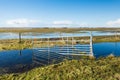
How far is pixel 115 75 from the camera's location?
541 inches

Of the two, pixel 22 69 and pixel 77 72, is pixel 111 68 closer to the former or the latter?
pixel 77 72

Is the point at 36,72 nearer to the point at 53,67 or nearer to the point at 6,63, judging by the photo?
the point at 53,67

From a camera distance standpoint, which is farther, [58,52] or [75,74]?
[58,52]

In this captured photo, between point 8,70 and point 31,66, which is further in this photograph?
point 31,66

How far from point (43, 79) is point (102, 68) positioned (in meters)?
4.48

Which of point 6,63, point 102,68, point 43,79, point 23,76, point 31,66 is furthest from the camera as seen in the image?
point 6,63

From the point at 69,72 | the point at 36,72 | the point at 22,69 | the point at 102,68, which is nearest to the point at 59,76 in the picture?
the point at 69,72

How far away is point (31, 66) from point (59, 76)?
20.3 ft

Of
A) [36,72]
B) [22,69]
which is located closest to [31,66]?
[22,69]

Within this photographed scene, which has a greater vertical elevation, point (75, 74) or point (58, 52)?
point (58, 52)

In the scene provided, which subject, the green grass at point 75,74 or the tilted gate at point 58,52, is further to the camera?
the tilted gate at point 58,52

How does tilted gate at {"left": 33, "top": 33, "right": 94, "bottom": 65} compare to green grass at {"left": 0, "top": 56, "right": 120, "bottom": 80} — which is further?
tilted gate at {"left": 33, "top": 33, "right": 94, "bottom": 65}

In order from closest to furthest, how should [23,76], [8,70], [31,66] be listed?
[23,76] → [8,70] → [31,66]

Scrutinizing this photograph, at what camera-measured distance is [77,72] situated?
14.3 meters
